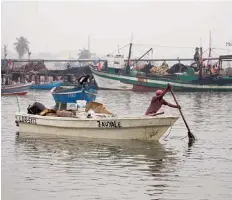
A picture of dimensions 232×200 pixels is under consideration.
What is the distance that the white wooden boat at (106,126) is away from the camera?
13273mm

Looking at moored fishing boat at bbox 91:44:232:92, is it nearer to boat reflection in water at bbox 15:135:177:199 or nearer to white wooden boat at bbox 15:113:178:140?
white wooden boat at bbox 15:113:178:140

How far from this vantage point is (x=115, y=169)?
10383 millimetres

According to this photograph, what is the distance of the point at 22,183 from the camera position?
360 inches

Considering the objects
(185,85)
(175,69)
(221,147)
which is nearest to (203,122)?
(221,147)

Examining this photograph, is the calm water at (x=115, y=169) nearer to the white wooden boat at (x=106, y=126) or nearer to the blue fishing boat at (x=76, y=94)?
the white wooden boat at (x=106, y=126)

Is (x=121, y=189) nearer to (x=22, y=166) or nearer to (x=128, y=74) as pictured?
(x=22, y=166)

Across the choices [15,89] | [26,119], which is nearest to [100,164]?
[26,119]

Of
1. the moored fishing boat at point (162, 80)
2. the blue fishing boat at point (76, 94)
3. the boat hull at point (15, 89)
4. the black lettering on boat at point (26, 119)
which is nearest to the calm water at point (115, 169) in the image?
the black lettering on boat at point (26, 119)

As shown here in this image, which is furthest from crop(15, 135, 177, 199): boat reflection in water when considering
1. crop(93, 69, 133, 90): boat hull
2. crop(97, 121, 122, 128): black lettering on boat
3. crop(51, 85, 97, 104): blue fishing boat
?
crop(93, 69, 133, 90): boat hull

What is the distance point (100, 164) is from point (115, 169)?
60cm

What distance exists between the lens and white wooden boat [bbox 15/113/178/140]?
13.3 m

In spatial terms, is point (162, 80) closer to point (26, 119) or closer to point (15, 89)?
point (15, 89)

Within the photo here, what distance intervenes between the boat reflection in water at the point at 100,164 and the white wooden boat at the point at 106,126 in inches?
7.8

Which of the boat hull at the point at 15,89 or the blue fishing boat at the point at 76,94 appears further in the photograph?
the boat hull at the point at 15,89
